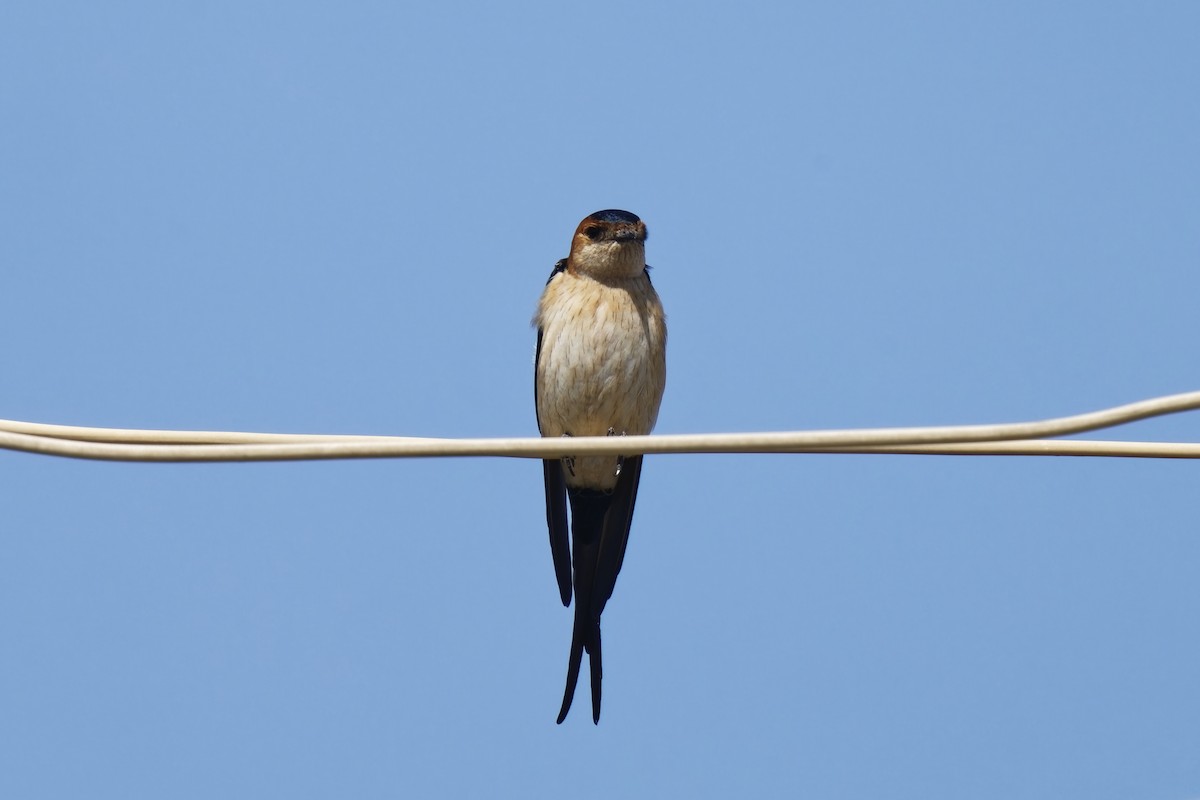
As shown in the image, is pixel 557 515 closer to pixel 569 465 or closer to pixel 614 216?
pixel 569 465

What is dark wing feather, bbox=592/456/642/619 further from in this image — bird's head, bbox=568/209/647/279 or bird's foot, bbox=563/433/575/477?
bird's head, bbox=568/209/647/279

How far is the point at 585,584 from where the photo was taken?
8.10 meters

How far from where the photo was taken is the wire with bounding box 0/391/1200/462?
3.85 meters

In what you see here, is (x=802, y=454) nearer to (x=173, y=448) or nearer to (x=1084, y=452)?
(x=1084, y=452)

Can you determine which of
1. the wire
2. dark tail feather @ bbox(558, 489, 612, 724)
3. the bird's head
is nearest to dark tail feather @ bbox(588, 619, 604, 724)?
dark tail feather @ bbox(558, 489, 612, 724)

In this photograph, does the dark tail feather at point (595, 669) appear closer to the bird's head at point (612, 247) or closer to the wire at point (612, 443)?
the bird's head at point (612, 247)

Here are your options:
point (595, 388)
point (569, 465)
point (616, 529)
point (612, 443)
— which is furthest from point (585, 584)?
point (612, 443)

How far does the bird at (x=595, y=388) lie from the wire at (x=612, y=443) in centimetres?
344

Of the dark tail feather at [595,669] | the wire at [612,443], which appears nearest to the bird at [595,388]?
the dark tail feather at [595,669]

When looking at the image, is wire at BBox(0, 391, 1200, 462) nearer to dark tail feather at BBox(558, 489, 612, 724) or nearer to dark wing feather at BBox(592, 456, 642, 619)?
dark tail feather at BBox(558, 489, 612, 724)

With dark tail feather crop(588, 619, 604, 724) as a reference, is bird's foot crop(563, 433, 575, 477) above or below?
above

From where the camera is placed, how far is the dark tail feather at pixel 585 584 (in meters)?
7.71

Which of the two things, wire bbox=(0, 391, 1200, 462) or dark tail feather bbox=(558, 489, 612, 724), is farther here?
dark tail feather bbox=(558, 489, 612, 724)

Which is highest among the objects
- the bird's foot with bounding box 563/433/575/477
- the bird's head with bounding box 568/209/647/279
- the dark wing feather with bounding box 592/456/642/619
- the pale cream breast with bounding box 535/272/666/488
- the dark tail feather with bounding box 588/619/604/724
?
the bird's head with bounding box 568/209/647/279
